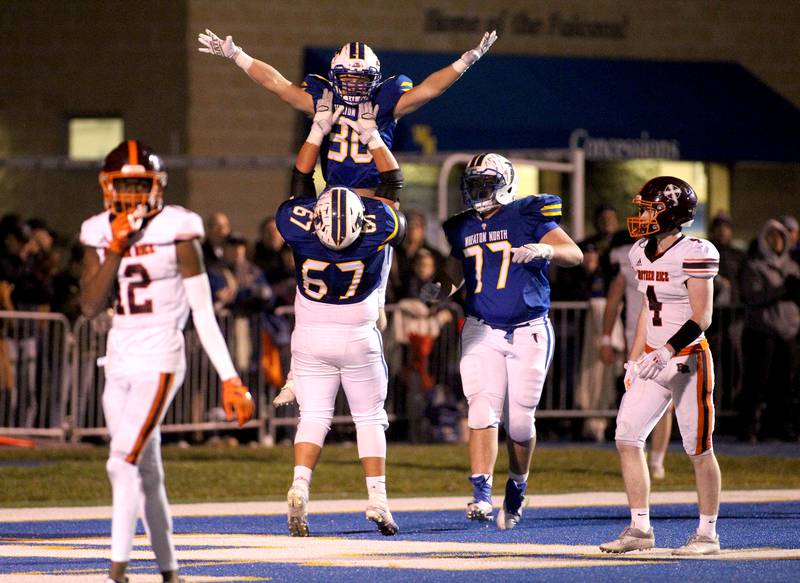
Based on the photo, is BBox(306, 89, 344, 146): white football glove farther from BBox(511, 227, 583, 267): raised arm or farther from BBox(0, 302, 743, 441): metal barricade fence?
BBox(0, 302, 743, 441): metal barricade fence

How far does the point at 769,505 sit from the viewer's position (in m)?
12.0

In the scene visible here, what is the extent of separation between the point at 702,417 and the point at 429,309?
25.6 feet

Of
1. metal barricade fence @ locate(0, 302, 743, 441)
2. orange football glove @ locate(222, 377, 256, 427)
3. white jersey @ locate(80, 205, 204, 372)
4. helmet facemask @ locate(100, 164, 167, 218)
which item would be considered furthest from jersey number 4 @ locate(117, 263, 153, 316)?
metal barricade fence @ locate(0, 302, 743, 441)

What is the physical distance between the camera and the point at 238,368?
53.5 ft

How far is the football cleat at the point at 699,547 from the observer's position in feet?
29.4

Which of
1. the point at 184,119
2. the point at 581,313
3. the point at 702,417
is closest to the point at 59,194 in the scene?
the point at 184,119

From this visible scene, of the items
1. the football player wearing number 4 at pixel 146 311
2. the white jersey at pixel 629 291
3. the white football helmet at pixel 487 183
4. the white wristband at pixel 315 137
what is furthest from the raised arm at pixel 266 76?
the white jersey at pixel 629 291

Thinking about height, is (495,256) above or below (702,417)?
above

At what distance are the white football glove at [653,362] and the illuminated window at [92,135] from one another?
15271mm

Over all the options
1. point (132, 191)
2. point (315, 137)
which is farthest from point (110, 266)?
point (315, 137)

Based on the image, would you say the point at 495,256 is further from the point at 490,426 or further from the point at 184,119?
the point at 184,119

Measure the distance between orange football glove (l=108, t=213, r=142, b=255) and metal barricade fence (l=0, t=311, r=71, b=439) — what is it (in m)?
8.49

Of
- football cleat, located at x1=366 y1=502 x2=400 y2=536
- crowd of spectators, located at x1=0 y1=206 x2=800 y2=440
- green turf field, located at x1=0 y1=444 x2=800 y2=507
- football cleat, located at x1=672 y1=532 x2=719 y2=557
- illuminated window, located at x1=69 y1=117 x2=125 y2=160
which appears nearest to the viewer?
football cleat, located at x1=672 y1=532 x2=719 y2=557

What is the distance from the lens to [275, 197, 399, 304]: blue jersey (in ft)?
31.7
